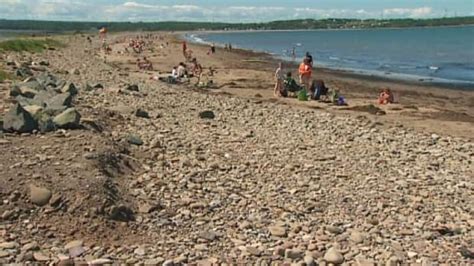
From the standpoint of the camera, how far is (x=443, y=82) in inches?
1428

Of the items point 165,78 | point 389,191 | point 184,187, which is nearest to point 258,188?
point 184,187

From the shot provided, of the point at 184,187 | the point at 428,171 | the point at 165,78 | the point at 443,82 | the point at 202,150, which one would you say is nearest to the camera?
the point at 184,187

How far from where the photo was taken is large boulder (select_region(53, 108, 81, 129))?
11.8 metres

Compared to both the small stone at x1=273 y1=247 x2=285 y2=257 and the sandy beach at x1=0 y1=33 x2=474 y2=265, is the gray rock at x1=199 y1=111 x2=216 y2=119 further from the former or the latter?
the small stone at x1=273 y1=247 x2=285 y2=257

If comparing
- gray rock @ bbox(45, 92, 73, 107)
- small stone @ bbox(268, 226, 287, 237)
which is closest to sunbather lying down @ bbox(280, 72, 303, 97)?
gray rock @ bbox(45, 92, 73, 107)

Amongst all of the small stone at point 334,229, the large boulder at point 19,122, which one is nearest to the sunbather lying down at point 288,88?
the large boulder at point 19,122

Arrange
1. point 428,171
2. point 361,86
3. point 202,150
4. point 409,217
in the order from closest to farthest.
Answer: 1. point 409,217
2. point 428,171
3. point 202,150
4. point 361,86

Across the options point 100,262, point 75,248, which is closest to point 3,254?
point 75,248

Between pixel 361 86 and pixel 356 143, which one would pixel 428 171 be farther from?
pixel 361 86

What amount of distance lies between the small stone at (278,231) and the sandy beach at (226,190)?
0.09 feet

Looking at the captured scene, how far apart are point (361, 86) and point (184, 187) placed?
23779 mm

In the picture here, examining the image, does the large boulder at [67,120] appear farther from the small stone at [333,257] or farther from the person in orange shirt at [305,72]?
the person in orange shirt at [305,72]

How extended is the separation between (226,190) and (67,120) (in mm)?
3890

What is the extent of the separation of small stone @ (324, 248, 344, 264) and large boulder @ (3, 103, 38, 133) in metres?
6.38
